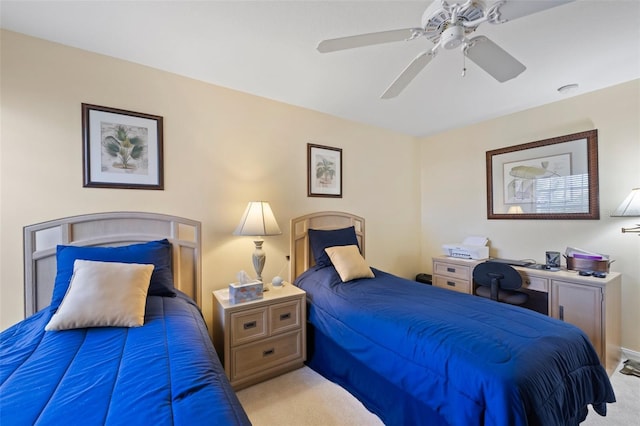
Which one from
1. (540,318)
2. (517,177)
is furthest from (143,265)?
(517,177)

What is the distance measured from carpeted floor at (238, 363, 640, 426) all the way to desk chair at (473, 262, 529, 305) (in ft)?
2.75

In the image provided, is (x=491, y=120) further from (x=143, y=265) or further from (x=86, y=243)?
(x=86, y=243)

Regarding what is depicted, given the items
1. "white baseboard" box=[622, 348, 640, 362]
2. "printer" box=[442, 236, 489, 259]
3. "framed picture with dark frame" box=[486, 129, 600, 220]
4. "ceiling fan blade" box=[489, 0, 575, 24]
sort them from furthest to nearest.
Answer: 1. "printer" box=[442, 236, 489, 259]
2. "framed picture with dark frame" box=[486, 129, 600, 220]
3. "white baseboard" box=[622, 348, 640, 362]
4. "ceiling fan blade" box=[489, 0, 575, 24]

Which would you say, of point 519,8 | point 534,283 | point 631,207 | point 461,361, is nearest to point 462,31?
point 519,8

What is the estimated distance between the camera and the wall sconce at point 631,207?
7.18 feet

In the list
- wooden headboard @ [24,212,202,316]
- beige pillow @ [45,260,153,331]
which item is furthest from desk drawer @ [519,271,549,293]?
beige pillow @ [45,260,153,331]

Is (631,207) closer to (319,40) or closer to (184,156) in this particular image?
(319,40)

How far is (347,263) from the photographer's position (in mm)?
2479

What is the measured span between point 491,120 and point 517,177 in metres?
0.81

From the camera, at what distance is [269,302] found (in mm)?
2113

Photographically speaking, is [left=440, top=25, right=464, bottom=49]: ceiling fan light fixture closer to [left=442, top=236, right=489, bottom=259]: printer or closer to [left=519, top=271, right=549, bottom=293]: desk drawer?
[left=519, top=271, right=549, bottom=293]: desk drawer

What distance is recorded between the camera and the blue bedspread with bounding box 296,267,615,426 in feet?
3.75

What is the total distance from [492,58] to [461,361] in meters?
1.65

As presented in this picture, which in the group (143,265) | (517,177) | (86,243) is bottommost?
(143,265)
